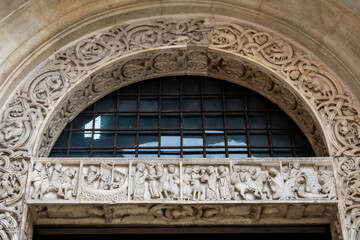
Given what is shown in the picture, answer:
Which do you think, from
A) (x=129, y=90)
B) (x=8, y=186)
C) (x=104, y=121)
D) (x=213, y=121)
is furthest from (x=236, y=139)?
(x=8, y=186)

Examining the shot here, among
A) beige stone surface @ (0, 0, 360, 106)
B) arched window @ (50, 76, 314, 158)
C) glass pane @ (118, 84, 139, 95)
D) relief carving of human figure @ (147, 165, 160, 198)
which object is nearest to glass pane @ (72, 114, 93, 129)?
arched window @ (50, 76, 314, 158)

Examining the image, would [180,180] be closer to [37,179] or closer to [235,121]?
[235,121]

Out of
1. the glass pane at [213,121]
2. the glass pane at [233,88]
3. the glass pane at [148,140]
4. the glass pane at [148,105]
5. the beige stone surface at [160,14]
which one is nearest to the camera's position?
the beige stone surface at [160,14]

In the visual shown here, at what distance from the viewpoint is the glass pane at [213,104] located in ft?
27.7

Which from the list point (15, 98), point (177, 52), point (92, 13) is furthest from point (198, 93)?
point (15, 98)

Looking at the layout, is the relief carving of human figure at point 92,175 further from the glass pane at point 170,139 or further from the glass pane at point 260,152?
the glass pane at point 260,152

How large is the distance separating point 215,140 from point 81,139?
2.02 metres

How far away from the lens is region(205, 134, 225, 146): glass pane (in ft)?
26.4

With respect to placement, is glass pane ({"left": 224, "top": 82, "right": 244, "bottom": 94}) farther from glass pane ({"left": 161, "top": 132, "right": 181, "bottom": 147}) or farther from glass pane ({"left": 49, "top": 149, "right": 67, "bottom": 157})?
glass pane ({"left": 49, "top": 149, "right": 67, "bottom": 157})

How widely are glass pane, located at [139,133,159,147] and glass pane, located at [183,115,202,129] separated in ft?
1.63

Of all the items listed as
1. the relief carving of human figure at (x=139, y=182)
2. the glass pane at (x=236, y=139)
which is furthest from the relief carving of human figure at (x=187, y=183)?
the glass pane at (x=236, y=139)

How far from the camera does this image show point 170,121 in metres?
8.32

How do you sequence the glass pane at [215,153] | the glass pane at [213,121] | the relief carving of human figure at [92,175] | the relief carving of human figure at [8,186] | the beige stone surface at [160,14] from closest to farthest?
1. the relief carving of human figure at [8,186]
2. the relief carving of human figure at [92,175]
3. the beige stone surface at [160,14]
4. the glass pane at [215,153]
5. the glass pane at [213,121]

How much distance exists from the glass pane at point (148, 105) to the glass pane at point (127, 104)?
11cm
